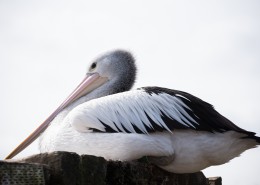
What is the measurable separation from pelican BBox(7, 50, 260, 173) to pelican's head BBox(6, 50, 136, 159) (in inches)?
57.8

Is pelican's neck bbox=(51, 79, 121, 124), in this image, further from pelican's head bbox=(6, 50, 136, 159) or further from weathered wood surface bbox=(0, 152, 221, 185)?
weathered wood surface bbox=(0, 152, 221, 185)

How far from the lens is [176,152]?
3.73 m

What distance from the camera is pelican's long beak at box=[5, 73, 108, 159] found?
4898mm

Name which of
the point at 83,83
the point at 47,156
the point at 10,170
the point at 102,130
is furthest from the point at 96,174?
the point at 83,83

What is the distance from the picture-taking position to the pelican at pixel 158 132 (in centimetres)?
369

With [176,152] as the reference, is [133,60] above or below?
above

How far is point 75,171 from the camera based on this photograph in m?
2.57

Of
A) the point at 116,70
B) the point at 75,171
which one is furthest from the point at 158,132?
the point at 116,70

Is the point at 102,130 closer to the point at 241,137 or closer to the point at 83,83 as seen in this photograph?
the point at 241,137

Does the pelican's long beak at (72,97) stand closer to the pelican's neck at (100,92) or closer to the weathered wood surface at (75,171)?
the pelican's neck at (100,92)

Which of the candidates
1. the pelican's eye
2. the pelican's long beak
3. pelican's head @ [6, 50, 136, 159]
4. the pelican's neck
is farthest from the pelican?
the pelican's eye

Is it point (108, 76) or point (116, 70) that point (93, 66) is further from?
point (116, 70)

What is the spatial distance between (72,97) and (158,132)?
88.5 inches

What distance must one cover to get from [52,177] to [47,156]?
0.17 metres
